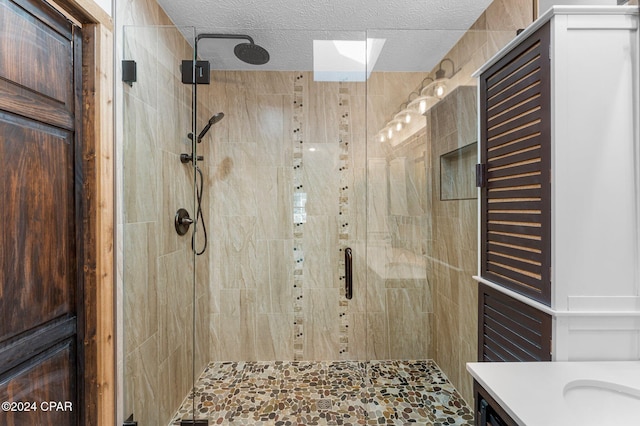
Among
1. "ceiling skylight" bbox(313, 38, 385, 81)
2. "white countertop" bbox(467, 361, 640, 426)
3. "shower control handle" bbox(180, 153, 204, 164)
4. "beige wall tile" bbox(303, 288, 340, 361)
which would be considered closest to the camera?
"white countertop" bbox(467, 361, 640, 426)

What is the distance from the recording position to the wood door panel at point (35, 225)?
1.06 meters

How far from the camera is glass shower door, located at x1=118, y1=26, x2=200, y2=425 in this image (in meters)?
1.63

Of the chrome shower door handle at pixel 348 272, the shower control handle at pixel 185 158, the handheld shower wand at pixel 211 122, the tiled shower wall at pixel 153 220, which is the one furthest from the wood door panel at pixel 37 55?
the chrome shower door handle at pixel 348 272

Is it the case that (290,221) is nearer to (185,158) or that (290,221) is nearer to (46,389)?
(185,158)

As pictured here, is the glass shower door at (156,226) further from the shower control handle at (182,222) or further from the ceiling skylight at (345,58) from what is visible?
the ceiling skylight at (345,58)

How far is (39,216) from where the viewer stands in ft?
3.91

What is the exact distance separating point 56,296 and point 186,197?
2.69 ft

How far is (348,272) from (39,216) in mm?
1736

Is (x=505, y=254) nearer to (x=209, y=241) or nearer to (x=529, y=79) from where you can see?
(x=529, y=79)

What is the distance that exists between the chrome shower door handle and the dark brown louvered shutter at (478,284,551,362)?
92cm

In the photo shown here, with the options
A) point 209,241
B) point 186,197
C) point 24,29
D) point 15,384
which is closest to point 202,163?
point 186,197

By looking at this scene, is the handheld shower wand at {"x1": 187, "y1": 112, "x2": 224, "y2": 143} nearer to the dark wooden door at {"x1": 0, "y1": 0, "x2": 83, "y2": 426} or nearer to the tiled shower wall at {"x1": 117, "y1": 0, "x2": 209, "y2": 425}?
the tiled shower wall at {"x1": 117, "y1": 0, "x2": 209, "y2": 425}

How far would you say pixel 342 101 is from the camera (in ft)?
7.06

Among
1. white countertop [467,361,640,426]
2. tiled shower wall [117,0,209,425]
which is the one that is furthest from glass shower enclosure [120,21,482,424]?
white countertop [467,361,640,426]
